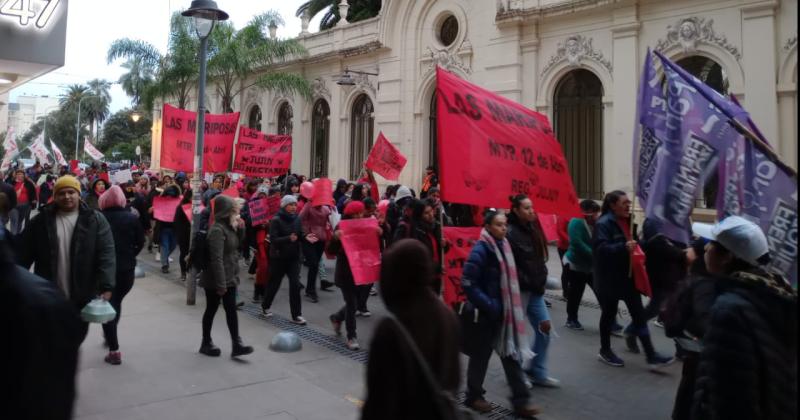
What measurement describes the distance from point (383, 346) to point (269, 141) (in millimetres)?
10446

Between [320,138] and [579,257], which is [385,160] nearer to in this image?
[579,257]

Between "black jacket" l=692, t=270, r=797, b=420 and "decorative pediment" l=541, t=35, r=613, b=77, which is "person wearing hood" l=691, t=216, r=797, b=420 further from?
"decorative pediment" l=541, t=35, r=613, b=77

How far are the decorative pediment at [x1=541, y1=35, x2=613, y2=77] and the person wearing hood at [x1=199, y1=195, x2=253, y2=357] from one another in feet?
39.4

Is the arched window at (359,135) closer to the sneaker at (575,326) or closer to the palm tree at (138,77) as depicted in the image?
the palm tree at (138,77)

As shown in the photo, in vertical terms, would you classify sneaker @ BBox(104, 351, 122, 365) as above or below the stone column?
below

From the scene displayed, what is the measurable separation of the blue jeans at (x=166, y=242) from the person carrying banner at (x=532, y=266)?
7810 millimetres

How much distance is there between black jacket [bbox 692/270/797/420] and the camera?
7.25 feet

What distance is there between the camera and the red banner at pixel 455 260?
5.36m

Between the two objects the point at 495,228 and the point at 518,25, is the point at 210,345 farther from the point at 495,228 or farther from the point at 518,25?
the point at 518,25

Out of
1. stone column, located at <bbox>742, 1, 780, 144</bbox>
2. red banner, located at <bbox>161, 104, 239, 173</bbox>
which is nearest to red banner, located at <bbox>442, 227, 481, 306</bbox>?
red banner, located at <bbox>161, 104, 239, 173</bbox>

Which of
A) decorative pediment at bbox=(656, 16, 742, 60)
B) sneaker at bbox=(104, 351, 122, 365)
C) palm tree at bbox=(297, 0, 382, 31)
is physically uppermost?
palm tree at bbox=(297, 0, 382, 31)

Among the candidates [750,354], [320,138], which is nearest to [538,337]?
[750,354]

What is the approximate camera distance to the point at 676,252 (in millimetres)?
5664

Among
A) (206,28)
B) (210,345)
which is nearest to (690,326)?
(210,345)
